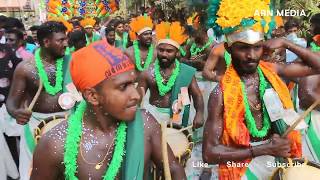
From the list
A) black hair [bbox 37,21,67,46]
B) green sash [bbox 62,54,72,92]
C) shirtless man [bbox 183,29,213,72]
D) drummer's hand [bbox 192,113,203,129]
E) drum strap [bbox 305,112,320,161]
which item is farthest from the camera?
shirtless man [bbox 183,29,213,72]

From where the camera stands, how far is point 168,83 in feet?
19.6

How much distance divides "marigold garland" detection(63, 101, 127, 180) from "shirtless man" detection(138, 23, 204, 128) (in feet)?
10.1

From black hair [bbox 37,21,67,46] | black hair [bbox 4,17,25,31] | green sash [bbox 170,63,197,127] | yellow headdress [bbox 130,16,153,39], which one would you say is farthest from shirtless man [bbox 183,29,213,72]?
black hair [bbox 37,21,67,46]

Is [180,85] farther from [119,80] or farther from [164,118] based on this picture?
[119,80]

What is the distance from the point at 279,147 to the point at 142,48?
4.80 metres

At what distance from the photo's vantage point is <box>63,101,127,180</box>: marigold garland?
2601 millimetres

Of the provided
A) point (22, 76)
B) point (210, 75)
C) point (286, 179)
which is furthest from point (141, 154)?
point (210, 75)

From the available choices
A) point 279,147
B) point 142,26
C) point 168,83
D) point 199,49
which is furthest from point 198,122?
point 199,49

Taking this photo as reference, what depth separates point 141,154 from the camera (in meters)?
2.57

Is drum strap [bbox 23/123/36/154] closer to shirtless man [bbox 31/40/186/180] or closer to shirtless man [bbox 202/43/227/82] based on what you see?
shirtless man [bbox 202/43/227/82]

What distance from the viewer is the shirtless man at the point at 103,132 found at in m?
2.53

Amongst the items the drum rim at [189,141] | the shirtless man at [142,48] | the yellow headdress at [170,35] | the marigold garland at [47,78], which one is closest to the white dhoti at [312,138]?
the drum rim at [189,141]

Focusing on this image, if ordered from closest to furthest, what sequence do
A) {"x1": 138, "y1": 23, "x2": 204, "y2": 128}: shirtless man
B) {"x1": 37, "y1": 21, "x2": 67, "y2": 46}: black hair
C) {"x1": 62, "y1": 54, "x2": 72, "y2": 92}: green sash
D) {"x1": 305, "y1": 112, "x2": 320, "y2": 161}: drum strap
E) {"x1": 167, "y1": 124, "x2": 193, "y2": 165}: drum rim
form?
{"x1": 167, "y1": 124, "x2": 193, "y2": 165}: drum rim, {"x1": 305, "y1": 112, "x2": 320, "y2": 161}: drum strap, {"x1": 62, "y1": 54, "x2": 72, "y2": 92}: green sash, {"x1": 37, "y1": 21, "x2": 67, "y2": 46}: black hair, {"x1": 138, "y1": 23, "x2": 204, "y2": 128}: shirtless man

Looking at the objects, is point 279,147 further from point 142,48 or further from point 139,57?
point 142,48
